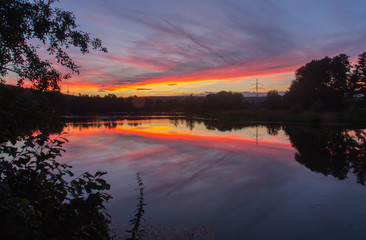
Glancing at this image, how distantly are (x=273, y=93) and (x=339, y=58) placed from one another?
82.0ft

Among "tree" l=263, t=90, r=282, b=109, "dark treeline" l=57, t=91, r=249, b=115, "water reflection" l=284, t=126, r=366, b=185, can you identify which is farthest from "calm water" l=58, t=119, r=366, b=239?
"dark treeline" l=57, t=91, r=249, b=115

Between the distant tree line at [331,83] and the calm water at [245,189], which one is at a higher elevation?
the distant tree line at [331,83]

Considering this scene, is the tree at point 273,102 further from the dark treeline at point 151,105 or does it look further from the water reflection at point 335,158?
the water reflection at point 335,158

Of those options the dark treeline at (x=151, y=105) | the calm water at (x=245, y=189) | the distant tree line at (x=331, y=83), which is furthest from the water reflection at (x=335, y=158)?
the dark treeline at (x=151, y=105)

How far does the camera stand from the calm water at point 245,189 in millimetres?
6320

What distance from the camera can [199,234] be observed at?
586cm

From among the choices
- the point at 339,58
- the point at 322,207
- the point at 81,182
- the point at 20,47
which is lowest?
the point at 322,207

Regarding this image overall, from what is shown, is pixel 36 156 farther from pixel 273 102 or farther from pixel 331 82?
pixel 273 102

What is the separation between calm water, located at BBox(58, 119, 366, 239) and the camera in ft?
20.7

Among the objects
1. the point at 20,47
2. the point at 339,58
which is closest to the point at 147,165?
the point at 20,47

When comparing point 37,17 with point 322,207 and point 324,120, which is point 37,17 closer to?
point 322,207

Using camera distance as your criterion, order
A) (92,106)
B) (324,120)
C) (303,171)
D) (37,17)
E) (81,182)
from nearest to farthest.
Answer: (81,182), (37,17), (303,171), (324,120), (92,106)

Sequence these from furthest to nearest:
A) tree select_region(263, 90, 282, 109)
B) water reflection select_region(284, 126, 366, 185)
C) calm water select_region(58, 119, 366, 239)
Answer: tree select_region(263, 90, 282, 109) < water reflection select_region(284, 126, 366, 185) < calm water select_region(58, 119, 366, 239)

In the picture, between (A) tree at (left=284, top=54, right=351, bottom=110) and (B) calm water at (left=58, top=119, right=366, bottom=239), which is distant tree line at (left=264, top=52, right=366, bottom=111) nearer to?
(A) tree at (left=284, top=54, right=351, bottom=110)
